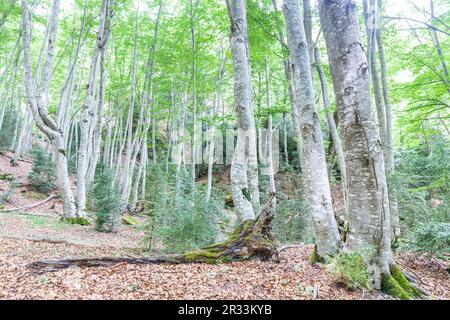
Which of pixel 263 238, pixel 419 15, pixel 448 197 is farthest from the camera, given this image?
pixel 419 15

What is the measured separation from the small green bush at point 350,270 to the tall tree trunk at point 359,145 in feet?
0.44

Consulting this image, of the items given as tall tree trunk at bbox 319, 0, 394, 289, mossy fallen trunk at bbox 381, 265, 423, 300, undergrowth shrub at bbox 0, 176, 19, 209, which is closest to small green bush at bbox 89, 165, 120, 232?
undergrowth shrub at bbox 0, 176, 19, 209

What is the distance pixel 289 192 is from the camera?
16812mm

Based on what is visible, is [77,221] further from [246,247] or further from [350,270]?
[350,270]

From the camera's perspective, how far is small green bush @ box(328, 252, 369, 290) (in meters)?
3.01

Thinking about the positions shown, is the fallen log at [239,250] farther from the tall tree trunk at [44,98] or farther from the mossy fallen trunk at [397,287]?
the tall tree trunk at [44,98]

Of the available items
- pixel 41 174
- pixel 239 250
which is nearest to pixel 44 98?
pixel 41 174

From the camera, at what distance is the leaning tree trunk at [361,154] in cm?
311

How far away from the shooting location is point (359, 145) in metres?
3.20

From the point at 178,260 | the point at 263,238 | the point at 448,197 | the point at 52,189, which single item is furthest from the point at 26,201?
the point at 448,197

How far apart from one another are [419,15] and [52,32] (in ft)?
40.7

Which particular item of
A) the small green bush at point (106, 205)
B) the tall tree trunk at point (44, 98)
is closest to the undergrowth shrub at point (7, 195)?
the tall tree trunk at point (44, 98)
